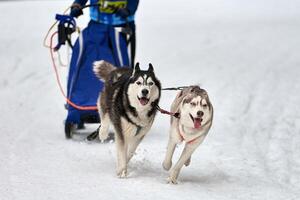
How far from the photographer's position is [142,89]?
5.12m

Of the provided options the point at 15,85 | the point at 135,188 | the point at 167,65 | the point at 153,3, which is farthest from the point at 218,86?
the point at 153,3

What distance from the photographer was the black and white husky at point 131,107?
17.0ft

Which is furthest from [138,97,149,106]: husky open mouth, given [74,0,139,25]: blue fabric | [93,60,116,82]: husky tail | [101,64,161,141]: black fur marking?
[74,0,139,25]: blue fabric

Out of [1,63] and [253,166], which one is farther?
[1,63]

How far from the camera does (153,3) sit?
22469 mm

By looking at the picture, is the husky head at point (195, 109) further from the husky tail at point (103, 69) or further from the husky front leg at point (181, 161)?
the husky tail at point (103, 69)

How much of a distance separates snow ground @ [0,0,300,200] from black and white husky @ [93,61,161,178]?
0.24 m

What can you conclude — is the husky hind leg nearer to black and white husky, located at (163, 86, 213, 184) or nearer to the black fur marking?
the black fur marking

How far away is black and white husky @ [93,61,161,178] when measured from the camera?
5172mm

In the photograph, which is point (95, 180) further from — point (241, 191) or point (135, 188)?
point (241, 191)

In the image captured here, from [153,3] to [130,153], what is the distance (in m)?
17.3

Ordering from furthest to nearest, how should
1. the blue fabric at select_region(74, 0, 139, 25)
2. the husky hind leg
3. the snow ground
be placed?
the blue fabric at select_region(74, 0, 139, 25) < the husky hind leg < the snow ground

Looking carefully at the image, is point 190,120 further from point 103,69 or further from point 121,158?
point 103,69

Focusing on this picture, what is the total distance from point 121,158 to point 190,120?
2.23 feet
